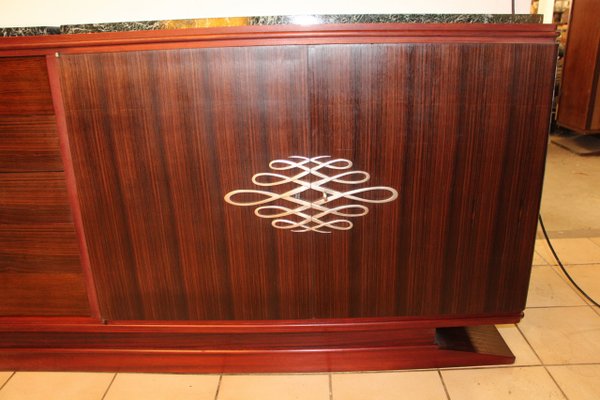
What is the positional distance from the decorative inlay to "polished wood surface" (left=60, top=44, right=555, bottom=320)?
25 millimetres

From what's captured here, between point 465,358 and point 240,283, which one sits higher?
point 240,283

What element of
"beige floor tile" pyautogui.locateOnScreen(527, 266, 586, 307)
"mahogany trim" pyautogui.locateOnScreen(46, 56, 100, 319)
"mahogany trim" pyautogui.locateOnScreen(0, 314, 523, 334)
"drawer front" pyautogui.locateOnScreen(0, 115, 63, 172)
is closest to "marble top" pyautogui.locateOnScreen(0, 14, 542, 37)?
"mahogany trim" pyautogui.locateOnScreen(46, 56, 100, 319)

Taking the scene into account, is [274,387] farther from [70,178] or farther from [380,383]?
[70,178]

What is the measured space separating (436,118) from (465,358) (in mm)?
781

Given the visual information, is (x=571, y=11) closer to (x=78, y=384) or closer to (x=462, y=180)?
(x=462, y=180)

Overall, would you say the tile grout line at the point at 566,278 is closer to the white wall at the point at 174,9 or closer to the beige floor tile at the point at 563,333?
the beige floor tile at the point at 563,333

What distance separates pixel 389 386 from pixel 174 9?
1.35 m

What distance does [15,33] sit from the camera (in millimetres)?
1042

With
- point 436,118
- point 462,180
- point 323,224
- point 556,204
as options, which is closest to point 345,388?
point 323,224

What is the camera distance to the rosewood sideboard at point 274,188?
1.01m

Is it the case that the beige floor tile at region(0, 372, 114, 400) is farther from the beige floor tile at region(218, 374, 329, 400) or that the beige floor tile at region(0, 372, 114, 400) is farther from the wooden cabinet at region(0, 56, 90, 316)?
the beige floor tile at region(218, 374, 329, 400)

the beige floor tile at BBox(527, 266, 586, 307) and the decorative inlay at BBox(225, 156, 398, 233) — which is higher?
the decorative inlay at BBox(225, 156, 398, 233)

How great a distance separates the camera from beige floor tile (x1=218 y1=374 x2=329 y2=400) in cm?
125

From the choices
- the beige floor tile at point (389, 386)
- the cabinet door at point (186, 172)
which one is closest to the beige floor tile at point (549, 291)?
the beige floor tile at point (389, 386)
